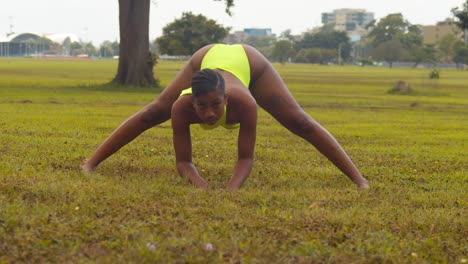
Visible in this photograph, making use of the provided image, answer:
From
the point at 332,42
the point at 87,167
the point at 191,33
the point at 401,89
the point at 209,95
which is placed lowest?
the point at 401,89

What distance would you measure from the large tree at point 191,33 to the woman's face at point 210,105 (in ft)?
261

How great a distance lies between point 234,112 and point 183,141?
0.68 meters

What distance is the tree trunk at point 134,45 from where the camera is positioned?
3050 cm

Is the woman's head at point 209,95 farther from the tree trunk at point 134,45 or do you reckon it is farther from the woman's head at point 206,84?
the tree trunk at point 134,45

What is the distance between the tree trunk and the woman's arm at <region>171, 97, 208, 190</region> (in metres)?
24.1

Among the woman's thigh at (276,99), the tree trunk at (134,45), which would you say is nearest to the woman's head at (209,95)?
the woman's thigh at (276,99)

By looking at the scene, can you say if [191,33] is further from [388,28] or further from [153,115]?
[388,28]

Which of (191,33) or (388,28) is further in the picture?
(388,28)

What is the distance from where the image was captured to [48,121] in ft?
48.1

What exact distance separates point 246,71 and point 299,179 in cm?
137

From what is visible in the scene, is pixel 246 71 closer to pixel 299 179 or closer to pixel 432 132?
pixel 299 179

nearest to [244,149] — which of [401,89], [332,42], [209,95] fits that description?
[209,95]

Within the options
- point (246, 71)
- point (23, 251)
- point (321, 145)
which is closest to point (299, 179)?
point (321, 145)

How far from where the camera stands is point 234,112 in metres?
6.48
